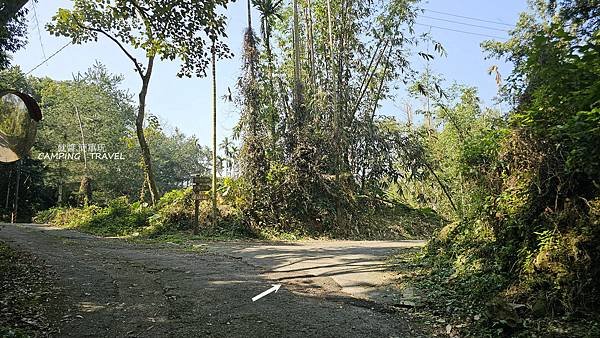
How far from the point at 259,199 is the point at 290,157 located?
2.06 meters

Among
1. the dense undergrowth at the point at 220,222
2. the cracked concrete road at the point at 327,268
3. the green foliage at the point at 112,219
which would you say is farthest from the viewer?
the green foliage at the point at 112,219

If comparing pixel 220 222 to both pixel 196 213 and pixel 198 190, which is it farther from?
pixel 198 190

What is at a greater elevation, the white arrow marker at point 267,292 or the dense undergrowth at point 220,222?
the dense undergrowth at point 220,222

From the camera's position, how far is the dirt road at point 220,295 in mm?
4621

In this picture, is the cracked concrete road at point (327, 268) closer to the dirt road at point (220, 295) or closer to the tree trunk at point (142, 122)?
the dirt road at point (220, 295)

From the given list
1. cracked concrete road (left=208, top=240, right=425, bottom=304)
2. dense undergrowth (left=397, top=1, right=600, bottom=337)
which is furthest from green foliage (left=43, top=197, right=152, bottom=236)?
dense undergrowth (left=397, top=1, right=600, bottom=337)

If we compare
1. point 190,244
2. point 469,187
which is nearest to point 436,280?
point 469,187

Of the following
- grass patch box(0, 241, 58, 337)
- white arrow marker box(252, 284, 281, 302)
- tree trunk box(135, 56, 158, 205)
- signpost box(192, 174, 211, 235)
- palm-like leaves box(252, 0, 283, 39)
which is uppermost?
palm-like leaves box(252, 0, 283, 39)

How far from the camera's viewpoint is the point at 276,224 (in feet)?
52.4

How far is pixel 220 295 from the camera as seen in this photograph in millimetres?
6020

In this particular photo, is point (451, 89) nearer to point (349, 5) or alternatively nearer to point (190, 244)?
point (349, 5)

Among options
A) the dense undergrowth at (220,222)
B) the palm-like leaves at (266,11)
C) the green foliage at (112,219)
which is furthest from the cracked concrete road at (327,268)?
the palm-like leaves at (266,11)

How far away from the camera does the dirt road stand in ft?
15.2

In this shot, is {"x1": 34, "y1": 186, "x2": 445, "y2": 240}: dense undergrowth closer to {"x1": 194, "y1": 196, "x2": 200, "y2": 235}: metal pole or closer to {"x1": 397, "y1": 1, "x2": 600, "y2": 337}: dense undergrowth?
{"x1": 194, "y1": 196, "x2": 200, "y2": 235}: metal pole
